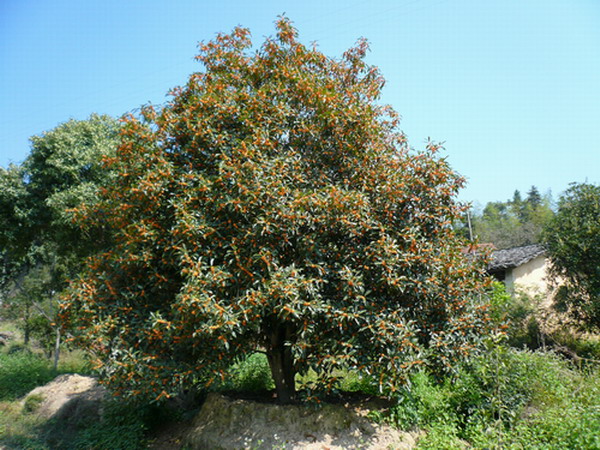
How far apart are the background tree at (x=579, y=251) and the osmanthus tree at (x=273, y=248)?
6.10 metres

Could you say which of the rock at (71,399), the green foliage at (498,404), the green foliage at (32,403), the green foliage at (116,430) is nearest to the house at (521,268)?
the green foliage at (498,404)

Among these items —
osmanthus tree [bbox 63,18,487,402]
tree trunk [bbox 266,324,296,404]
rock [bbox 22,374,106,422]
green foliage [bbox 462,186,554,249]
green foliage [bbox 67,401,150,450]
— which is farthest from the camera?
green foliage [bbox 462,186,554,249]

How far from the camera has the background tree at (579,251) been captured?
9570mm

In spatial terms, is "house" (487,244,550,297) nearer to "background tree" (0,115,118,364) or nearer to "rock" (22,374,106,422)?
"rock" (22,374,106,422)

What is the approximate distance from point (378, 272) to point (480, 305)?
1.62 metres

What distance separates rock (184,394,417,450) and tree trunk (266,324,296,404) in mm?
471

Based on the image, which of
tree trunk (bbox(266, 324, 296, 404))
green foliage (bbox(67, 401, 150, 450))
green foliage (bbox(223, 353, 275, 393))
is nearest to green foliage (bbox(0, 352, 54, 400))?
green foliage (bbox(67, 401, 150, 450))

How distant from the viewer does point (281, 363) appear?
239 inches

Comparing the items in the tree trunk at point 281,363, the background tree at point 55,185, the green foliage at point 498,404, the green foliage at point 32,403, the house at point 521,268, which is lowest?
the green foliage at point 498,404

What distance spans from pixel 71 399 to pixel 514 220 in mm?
49457

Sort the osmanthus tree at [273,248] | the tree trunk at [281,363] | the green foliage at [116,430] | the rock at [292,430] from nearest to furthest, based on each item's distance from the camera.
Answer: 1. the osmanthus tree at [273,248]
2. the rock at [292,430]
3. the green foliage at [116,430]
4. the tree trunk at [281,363]

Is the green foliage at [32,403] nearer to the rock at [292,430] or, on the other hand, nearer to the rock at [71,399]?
the rock at [71,399]

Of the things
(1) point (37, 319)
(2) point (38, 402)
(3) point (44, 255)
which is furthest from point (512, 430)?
(1) point (37, 319)

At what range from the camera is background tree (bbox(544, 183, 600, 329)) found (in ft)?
31.4
